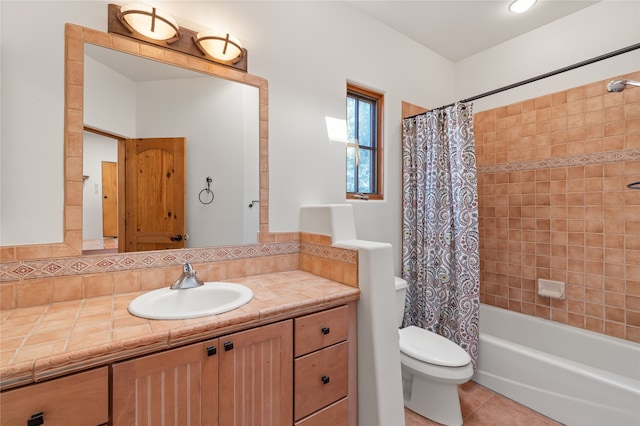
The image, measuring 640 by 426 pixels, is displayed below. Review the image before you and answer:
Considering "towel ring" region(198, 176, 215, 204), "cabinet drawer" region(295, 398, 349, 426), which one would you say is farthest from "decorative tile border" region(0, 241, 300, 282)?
"cabinet drawer" region(295, 398, 349, 426)

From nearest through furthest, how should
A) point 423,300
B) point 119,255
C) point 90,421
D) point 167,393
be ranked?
1. point 90,421
2. point 167,393
3. point 119,255
4. point 423,300

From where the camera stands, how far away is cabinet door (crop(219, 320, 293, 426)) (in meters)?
0.98

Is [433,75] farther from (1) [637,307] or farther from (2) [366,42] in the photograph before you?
(1) [637,307]

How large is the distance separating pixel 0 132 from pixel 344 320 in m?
1.59

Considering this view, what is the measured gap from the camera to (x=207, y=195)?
151 centimetres

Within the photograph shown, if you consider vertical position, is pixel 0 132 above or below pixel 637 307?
above

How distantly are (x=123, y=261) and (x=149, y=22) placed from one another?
3.64 feet

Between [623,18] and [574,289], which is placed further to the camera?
[574,289]

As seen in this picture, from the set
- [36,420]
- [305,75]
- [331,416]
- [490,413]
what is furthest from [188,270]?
[490,413]

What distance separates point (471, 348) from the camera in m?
1.94

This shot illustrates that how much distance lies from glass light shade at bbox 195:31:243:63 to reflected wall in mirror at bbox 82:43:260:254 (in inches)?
4.7

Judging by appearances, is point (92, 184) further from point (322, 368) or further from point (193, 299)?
point (322, 368)

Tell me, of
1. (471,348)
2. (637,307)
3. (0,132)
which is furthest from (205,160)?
(637,307)

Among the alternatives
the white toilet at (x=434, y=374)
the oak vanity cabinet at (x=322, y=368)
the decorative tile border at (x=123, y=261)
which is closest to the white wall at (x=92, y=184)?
the decorative tile border at (x=123, y=261)
